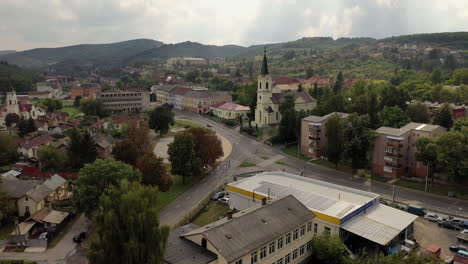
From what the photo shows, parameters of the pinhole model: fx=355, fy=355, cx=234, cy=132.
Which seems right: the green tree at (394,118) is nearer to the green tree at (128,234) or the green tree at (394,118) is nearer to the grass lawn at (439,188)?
the grass lawn at (439,188)

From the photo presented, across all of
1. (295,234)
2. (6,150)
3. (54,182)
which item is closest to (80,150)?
(54,182)

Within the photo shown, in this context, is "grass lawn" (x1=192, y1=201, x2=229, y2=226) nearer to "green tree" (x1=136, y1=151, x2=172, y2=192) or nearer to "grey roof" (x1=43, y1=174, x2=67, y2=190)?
"green tree" (x1=136, y1=151, x2=172, y2=192)

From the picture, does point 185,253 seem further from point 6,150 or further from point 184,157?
point 6,150

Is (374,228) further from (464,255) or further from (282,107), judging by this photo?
(282,107)

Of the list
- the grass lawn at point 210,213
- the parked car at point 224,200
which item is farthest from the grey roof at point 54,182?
the parked car at point 224,200

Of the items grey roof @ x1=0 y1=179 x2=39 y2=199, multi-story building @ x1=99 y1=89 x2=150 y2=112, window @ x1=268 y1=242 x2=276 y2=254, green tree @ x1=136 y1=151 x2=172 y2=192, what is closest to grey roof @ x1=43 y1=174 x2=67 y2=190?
grey roof @ x1=0 y1=179 x2=39 y2=199

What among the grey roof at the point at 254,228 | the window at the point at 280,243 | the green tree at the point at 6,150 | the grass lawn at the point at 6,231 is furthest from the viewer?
the green tree at the point at 6,150

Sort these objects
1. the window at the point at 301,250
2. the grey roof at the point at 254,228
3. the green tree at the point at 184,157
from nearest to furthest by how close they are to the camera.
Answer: the grey roof at the point at 254,228 → the window at the point at 301,250 → the green tree at the point at 184,157
